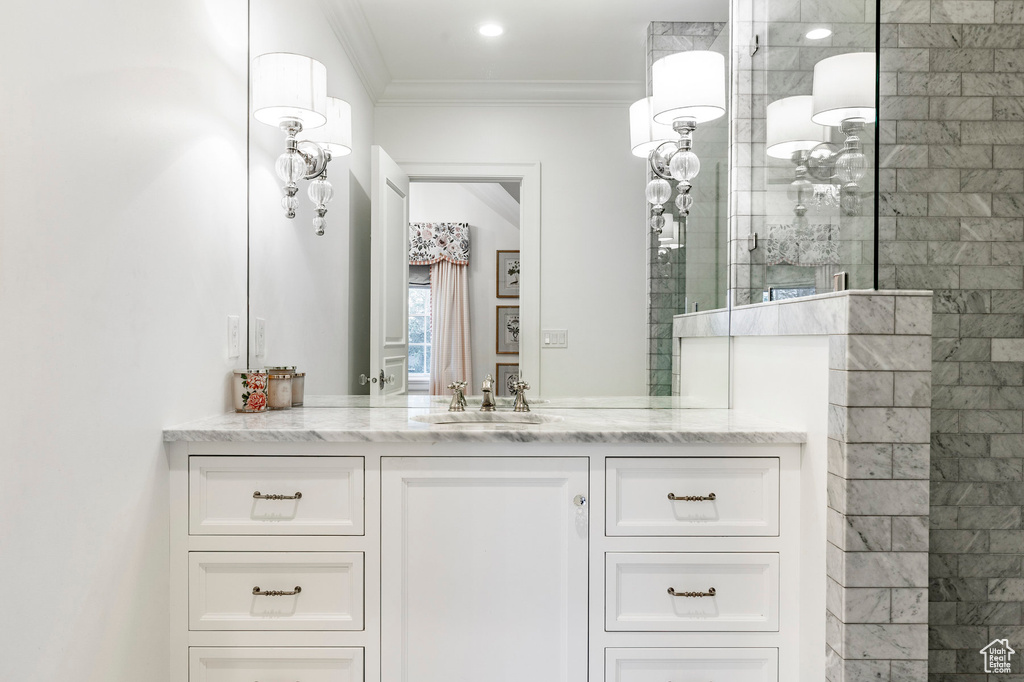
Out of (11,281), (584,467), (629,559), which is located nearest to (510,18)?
(584,467)

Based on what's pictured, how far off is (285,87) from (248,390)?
36.3 inches

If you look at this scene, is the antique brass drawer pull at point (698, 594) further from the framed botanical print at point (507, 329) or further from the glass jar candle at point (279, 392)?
the glass jar candle at point (279, 392)

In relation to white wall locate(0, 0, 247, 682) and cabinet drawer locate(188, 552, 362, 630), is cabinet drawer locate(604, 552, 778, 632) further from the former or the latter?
white wall locate(0, 0, 247, 682)

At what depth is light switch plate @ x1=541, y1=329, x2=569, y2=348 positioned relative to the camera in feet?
6.22

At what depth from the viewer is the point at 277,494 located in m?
1.43

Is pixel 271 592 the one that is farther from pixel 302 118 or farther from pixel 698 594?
pixel 302 118

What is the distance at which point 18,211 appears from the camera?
3.15 ft

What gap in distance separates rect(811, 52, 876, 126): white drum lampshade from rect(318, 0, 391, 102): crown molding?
50.4 inches

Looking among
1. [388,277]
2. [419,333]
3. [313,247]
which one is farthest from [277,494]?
[313,247]

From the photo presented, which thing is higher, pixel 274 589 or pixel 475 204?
pixel 475 204

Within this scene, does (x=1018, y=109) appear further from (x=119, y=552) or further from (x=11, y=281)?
(x=119, y=552)

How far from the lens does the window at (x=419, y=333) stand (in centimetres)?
184

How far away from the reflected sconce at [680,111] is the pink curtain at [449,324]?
679 millimetres

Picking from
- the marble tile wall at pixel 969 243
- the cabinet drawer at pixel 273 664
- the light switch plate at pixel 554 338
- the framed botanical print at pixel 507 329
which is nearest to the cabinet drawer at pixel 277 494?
the cabinet drawer at pixel 273 664
